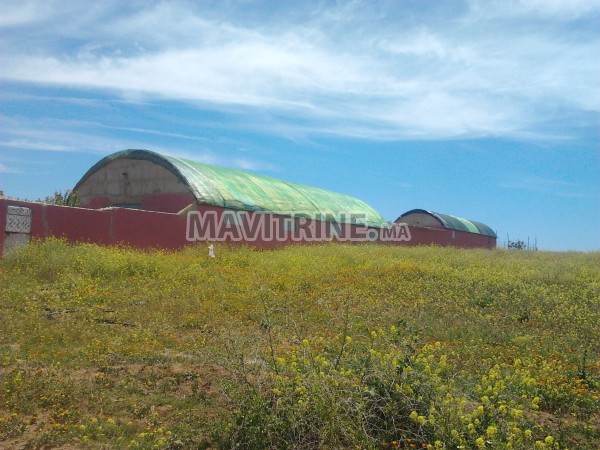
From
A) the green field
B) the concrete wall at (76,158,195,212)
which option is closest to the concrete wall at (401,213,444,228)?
the concrete wall at (76,158,195,212)

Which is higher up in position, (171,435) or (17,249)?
(17,249)

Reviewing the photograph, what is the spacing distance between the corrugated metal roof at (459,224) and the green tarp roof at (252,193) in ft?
19.7

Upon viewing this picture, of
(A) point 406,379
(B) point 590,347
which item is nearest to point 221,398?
(A) point 406,379

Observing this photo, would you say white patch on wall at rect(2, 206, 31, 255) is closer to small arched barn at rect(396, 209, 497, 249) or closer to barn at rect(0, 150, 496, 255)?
barn at rect(0, 150, 496, 255)

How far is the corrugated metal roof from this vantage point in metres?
34.8

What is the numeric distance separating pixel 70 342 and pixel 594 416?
6234 millimetres

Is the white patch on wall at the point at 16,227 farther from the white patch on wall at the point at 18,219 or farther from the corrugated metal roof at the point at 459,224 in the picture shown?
the corrugated metal roof at the point at 459,224

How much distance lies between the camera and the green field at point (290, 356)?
433 centimetres

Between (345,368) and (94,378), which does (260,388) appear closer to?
(345,368)

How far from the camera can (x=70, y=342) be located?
739cm

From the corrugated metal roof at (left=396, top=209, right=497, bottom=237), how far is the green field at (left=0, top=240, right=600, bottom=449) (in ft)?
68.4

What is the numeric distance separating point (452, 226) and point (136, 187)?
21381mm

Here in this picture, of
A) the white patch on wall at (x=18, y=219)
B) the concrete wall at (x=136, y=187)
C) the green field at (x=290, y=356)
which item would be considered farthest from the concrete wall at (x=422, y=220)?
the white patch on wall at (x=18, y=219)

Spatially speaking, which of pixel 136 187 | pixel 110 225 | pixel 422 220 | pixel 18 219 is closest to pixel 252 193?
pixel 136 187
